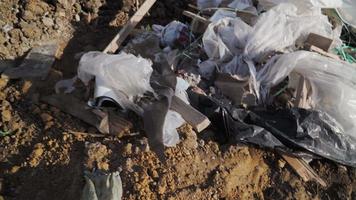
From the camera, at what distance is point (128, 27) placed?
199 inches

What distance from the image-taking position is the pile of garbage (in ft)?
13.5

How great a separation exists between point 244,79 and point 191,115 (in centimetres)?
68

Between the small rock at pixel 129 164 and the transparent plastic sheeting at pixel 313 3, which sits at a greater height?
the transparent plastic sheeting at pixel 313 3

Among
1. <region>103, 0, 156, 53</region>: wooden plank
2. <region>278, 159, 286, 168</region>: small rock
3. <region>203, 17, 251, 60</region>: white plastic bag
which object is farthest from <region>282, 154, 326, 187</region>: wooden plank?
<region>103, 0, 156, 53</region>: wooden plank

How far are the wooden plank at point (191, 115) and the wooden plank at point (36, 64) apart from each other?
1.23 m

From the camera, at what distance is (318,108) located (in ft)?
14.9

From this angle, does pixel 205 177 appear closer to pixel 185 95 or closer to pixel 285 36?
pixel 185 95

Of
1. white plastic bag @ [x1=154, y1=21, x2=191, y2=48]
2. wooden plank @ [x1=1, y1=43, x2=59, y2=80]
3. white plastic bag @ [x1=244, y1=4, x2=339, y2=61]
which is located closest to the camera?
wooden plank @ [x1=1, y1=43, x2=59, y2=80]

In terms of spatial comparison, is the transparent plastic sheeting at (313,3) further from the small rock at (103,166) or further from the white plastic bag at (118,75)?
the small rock at (103,166)

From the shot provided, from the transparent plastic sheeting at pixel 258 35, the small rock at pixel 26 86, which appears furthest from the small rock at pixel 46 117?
the transparent plastic sheeting at pixel 258 35

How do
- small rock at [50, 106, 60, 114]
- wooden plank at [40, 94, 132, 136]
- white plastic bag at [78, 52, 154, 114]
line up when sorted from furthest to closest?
small rock at [50, 106, 60, 114] < white plastic bag at [78, 52, 154, 114] < wooden plank at [40, 94, 132, 136]

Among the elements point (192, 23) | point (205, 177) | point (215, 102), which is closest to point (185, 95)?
point (215, 102)

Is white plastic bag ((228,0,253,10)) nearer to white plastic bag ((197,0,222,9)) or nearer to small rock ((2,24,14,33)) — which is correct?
white plastic bag ((197,0,222,9))

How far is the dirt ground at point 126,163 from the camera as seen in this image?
12.2 feet
